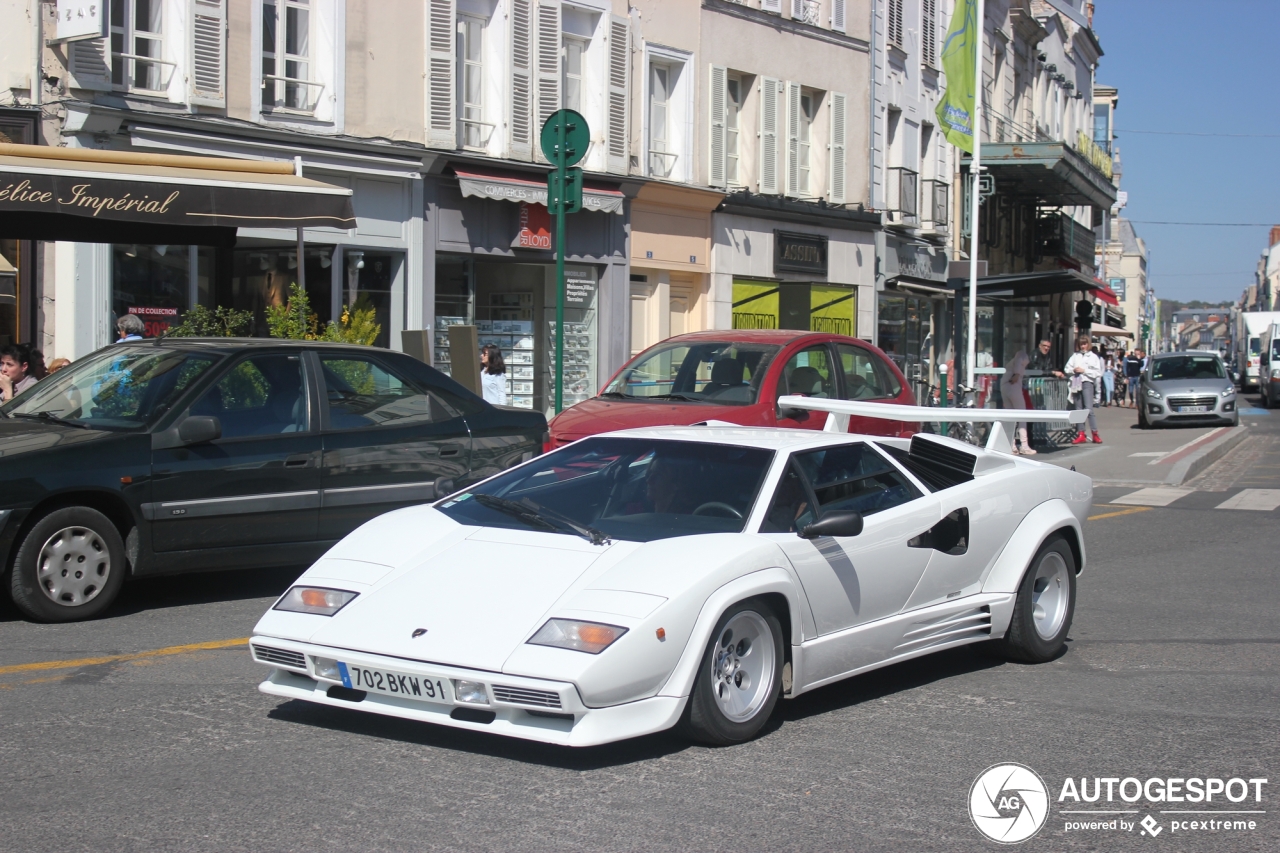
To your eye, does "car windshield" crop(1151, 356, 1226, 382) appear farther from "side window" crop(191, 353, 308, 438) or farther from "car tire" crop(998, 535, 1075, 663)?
"side window" crop(191, 353, 308, 438)

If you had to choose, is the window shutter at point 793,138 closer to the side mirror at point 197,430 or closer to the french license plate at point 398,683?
the side mirror at point 197,430

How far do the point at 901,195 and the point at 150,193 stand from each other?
21.9 meters

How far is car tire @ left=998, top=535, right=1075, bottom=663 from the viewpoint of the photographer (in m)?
6.79

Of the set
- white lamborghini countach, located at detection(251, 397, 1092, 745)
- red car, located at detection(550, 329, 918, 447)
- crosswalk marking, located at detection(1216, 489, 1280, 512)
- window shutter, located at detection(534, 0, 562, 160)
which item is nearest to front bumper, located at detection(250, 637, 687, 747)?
white lamborghini countach, located at detection(251, 397, 1092, 745)

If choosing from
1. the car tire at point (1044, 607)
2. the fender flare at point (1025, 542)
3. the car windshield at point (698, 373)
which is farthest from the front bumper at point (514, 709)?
the car windshield at point (698, 373)

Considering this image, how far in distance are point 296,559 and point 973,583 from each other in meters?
4.00

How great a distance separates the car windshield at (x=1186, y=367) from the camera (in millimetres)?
30688

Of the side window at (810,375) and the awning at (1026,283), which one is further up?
the awning at (1026,283)

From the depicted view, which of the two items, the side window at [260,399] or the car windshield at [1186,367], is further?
the car windshield at [1186,367]

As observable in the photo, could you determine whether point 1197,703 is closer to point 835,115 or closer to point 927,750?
point 927,750

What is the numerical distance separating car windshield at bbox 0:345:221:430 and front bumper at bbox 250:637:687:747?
3.30 m

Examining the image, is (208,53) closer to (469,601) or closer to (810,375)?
(810,375)

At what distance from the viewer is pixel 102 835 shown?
4125 millimetres

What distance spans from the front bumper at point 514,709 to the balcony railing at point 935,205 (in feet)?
94.6
